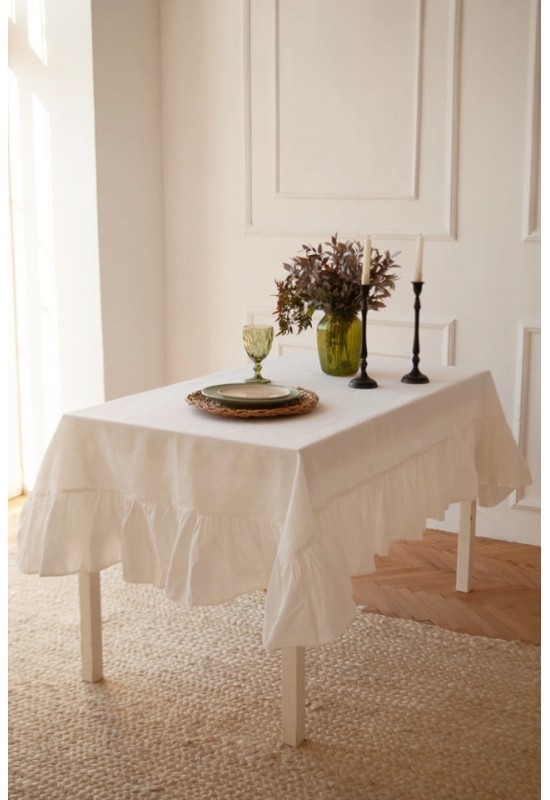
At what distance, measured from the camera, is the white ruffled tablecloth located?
2.25 m

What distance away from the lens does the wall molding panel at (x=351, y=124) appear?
395 centimetres

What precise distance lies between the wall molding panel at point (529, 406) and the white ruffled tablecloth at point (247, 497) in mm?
1080

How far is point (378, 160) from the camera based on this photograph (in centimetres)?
411

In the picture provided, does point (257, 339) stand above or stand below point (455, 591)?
above

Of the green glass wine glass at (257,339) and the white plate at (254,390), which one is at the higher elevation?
the green glass wine glass at (257,339)

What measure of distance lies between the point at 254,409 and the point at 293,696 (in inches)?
28.9

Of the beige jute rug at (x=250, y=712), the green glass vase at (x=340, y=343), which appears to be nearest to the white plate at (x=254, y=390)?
the green glass vase at (x=340, y=343)

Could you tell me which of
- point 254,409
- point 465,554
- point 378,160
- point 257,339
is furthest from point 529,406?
point 254,409

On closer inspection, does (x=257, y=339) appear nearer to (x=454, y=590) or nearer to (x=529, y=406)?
(x=454, y=590)

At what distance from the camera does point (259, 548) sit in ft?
7.74

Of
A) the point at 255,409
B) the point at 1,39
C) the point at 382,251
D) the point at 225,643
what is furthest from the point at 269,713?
the point at 382,251

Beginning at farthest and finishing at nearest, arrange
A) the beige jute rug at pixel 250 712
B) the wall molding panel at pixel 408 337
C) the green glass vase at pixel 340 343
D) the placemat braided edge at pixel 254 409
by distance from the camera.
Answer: the wall molding panel at pixel 408 337
the green glass vase at pixel 340 343
the placemat braided edge at pixel 254 409
the beige jute rug at pixel 250 712

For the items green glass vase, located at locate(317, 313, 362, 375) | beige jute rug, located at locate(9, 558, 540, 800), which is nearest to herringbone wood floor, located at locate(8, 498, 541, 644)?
beige jute rug, located at locate(9, 558, 540, 800)

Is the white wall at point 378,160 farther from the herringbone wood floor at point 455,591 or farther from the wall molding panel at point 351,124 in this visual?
the herringbone wood floor at point 455,591
